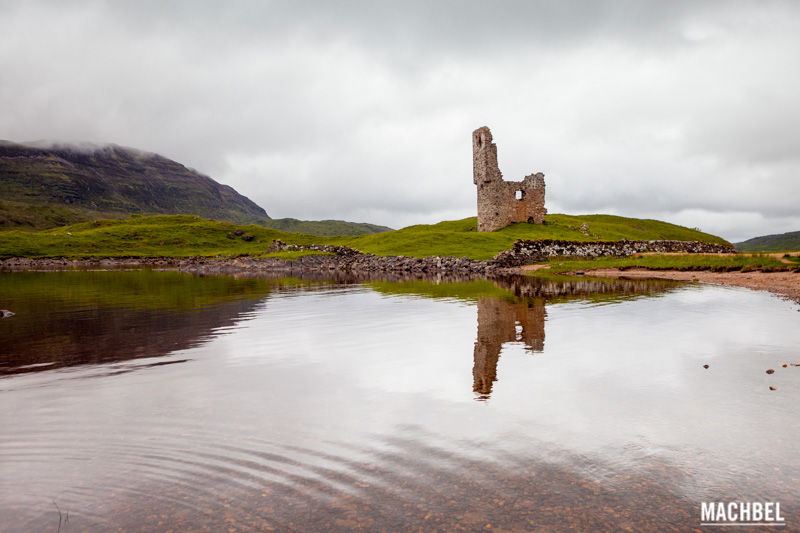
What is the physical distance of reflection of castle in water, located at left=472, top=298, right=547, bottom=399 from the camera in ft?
32.9

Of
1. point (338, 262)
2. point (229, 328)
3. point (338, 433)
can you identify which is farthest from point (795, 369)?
point (338, 262)

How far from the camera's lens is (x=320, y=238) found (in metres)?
114

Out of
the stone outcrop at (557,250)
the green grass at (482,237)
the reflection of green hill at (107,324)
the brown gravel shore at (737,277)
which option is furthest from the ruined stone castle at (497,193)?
the reflection of green hill at (107,324)

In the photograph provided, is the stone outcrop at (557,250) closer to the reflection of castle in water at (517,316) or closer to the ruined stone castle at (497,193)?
the ruined stone castle at (497,193)

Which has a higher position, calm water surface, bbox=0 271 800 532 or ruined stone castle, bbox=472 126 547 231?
ruined stone castle, bbox=472 126 547 231

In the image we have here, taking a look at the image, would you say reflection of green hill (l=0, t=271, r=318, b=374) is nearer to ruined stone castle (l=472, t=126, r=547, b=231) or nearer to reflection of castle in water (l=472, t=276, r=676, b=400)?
reflection of castle in water (l=472, t=276, r=676, b=400)

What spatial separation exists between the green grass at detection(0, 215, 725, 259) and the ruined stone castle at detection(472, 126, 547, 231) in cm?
269

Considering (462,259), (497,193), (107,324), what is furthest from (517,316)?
(497,193)

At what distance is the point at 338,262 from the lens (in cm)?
6456

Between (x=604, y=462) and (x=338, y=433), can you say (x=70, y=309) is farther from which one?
(x=604, y=462)

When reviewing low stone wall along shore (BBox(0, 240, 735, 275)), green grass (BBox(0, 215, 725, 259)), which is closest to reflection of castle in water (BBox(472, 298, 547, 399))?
low stone wall along shore (BBox(0, 240, 735, 275))

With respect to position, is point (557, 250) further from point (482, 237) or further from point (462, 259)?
point (462, 259)

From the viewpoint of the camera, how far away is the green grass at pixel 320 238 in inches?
2475

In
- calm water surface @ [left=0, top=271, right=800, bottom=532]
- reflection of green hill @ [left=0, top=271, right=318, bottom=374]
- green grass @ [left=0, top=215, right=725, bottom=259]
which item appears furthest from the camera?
green grass @ [left=0, top=215, right=725, bottom=259]
